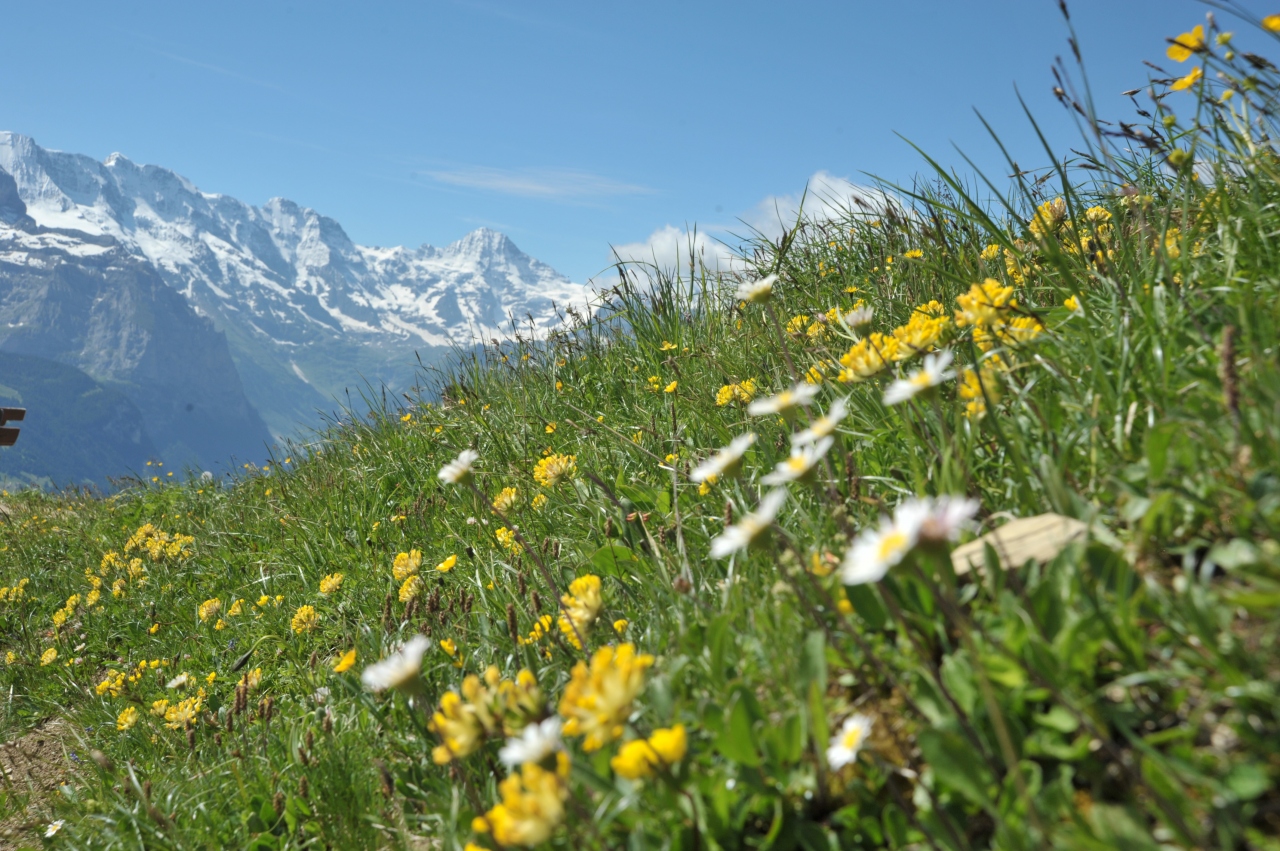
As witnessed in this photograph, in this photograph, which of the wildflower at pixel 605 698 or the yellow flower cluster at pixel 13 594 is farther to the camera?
the yellow flower cluster at pixel 13 594

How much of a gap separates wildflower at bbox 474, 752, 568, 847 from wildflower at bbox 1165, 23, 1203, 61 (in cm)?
219

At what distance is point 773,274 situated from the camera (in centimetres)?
444

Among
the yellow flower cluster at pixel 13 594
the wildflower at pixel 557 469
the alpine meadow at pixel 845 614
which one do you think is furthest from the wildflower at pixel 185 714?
the yellow flower cluster at pixel 13 594

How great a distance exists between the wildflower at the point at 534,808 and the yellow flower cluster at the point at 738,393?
1930 millimetres

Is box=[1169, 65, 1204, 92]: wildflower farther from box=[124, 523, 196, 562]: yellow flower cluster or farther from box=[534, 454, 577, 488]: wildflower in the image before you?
box=[124, 523, 196, 562]: yellow flower cluster

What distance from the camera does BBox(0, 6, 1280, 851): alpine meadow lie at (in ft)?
3.19

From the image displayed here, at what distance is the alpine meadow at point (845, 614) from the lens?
0.97 metres

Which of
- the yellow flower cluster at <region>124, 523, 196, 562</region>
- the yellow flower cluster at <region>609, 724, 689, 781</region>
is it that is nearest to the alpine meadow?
the yellow flower cluster at <region>609, 724, 689, 781</region>

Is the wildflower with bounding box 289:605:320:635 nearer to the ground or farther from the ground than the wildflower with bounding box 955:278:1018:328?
nearer to the ground

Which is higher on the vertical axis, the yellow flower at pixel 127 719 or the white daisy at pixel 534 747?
Answer: the white daisy at pixel 534 747

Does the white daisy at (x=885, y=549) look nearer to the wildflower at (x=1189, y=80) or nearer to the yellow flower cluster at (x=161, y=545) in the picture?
the wildflower at (x=1189, y=80)

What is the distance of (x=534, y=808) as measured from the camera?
3.03 ft

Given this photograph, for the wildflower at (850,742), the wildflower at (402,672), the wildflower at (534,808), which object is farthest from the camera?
the wildflower at (402,672)

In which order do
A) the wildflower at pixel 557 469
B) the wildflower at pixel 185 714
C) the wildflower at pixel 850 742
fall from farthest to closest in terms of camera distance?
the wildflower at pixel 185 714 < the wildflower at pixel 557 469 < the wildflower at pixel 850 742
